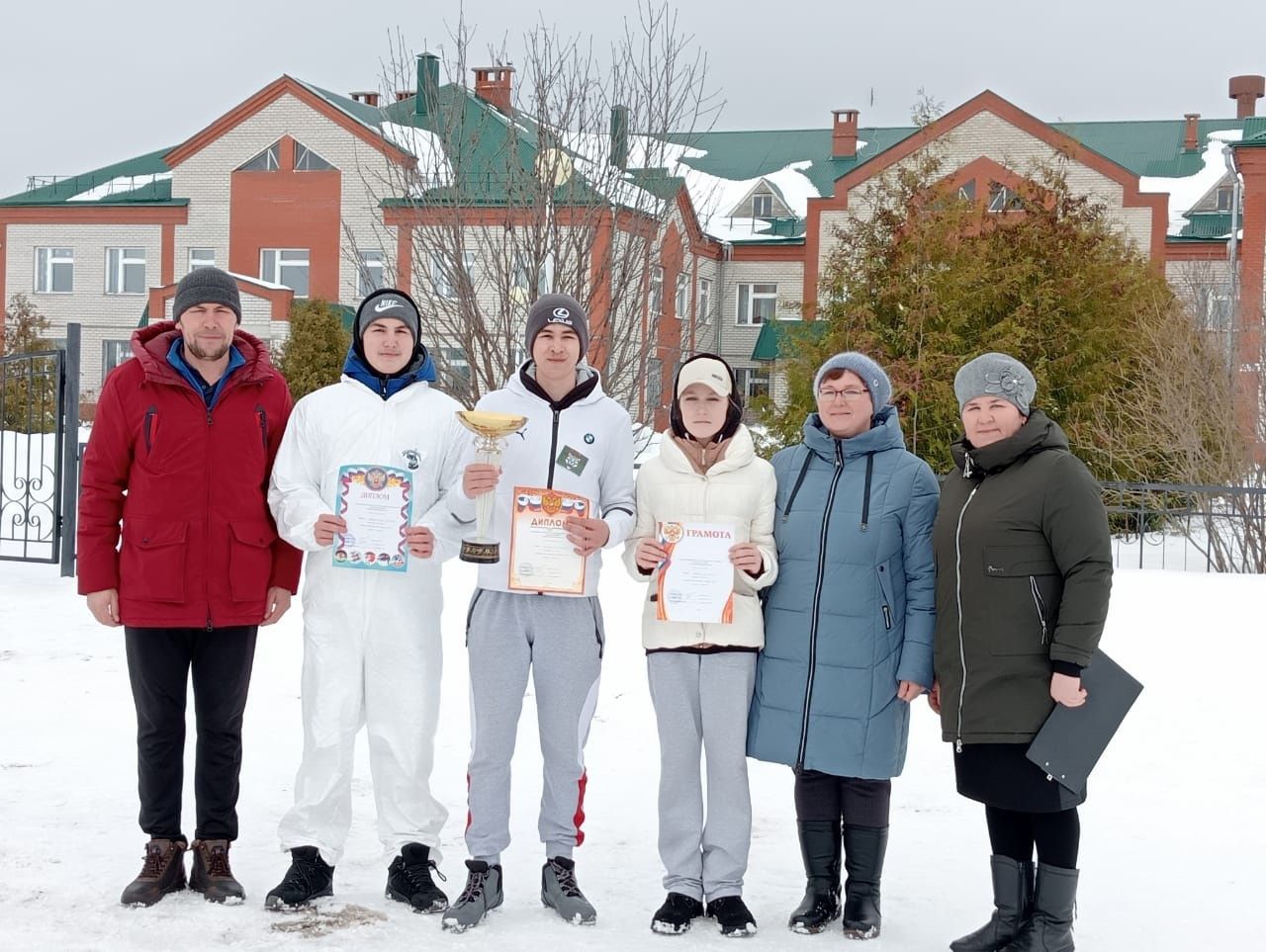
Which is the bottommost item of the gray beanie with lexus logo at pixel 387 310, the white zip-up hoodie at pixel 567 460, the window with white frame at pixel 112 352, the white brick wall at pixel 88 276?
the white zip-up hoodie at pixel 567 460

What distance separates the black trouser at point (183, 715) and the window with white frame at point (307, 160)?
32.2 metres

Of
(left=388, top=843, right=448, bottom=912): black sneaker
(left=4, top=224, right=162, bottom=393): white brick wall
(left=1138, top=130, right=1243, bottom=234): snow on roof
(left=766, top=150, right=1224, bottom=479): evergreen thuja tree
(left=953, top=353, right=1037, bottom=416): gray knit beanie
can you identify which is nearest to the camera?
(left=953, top=353, right=1037, bottom=416): gray knit beanie

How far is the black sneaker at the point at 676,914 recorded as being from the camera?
4.43 meters

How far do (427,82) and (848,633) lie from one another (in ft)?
28.3

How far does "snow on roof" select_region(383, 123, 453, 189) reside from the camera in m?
11.5

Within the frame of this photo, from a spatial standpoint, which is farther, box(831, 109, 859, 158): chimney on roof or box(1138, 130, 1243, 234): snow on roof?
box(831, 109, 859, 158): chimney on roof

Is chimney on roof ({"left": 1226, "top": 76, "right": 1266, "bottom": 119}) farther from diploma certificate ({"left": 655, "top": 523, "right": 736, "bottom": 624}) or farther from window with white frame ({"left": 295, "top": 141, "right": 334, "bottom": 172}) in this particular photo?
diploma certificate ({"left": 655, "top": 523, "right": 736, "bottom": 624})

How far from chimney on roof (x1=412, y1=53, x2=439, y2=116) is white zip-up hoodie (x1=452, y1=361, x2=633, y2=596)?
302 inches

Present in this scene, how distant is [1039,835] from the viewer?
4262 millimetres

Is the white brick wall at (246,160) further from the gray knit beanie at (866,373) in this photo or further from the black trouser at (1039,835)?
the black trouser at (1039,835)

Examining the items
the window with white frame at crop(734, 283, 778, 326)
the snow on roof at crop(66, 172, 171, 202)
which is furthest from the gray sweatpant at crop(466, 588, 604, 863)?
the snow on roof at crop(66, 172, 171, 202)

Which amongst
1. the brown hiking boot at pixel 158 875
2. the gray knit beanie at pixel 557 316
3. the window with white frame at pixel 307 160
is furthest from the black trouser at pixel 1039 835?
the window with white frame at pixel 307 160

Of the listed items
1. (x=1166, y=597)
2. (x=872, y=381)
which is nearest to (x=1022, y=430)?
(x=872, y=381)

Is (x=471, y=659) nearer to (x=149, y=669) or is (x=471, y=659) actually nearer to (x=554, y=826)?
(x=554, y=826)
